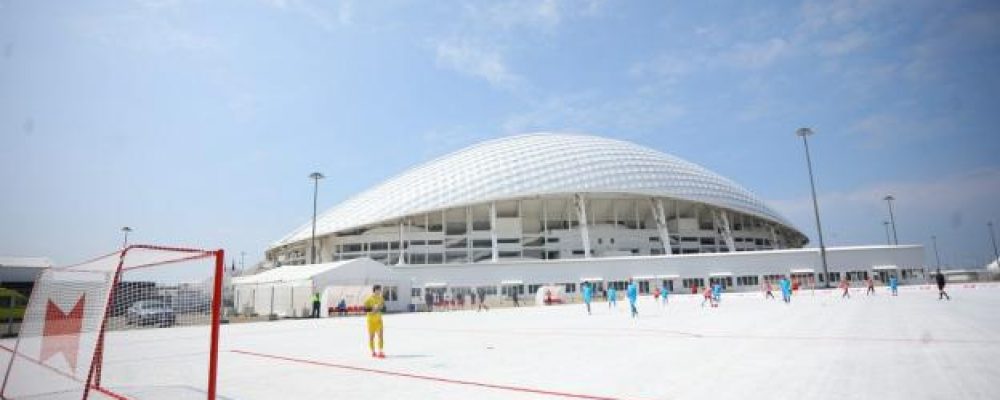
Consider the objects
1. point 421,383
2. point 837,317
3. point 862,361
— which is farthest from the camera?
point 837,317

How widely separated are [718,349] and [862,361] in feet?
8.96

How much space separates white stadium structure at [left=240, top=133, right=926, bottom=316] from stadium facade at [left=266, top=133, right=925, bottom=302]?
16 centimetres

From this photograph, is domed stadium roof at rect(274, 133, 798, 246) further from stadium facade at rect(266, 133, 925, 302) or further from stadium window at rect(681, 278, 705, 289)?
stadium window at rect(681, 278, 705, 289)

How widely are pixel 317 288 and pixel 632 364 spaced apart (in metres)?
30.0

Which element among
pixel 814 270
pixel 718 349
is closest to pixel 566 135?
pixel 814 270

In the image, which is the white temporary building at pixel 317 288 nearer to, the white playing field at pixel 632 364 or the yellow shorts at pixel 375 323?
the white playing field at pixel 632 364

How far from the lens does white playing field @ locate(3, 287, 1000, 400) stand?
7.05 m

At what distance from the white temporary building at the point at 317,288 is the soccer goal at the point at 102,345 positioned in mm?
19886

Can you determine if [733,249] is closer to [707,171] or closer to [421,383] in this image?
[707,171]

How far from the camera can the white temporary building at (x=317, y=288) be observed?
3572cm

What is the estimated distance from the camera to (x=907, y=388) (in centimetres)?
667

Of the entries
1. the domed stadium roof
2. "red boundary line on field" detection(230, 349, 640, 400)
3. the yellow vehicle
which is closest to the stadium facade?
the domed stadium roof

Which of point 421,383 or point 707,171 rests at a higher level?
point 707,171

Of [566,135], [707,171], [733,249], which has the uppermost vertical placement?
[566,135]
